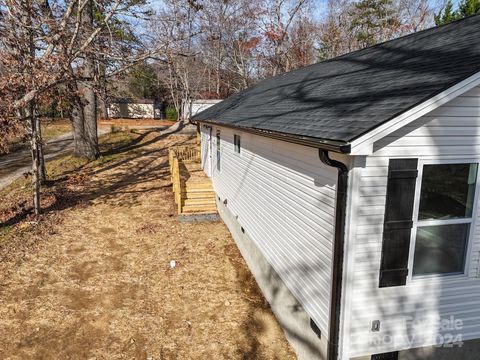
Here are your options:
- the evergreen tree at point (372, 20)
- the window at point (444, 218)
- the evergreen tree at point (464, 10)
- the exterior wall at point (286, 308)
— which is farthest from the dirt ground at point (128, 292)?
the evergreen tree at point (372, 20)

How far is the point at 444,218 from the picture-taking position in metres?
4.12

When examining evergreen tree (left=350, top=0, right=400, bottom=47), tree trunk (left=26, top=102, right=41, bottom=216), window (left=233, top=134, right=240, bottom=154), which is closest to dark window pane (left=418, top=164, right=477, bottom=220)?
window (left=233, top=134, right=240, bottom=154)

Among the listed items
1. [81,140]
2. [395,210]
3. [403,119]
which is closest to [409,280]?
[395,210]

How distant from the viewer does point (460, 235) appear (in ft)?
13.8

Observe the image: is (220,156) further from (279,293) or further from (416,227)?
(416,227)

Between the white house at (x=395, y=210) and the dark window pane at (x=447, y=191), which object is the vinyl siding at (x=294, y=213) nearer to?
the white house at (x=395, y=210)

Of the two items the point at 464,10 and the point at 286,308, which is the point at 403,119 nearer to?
the point at 286,308

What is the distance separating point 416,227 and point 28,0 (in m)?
10.3

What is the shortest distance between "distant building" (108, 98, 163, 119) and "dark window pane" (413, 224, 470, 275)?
4042 cm

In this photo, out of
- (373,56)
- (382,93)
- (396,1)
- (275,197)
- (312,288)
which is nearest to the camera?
(382,93)

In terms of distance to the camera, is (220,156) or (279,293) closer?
(279,293)

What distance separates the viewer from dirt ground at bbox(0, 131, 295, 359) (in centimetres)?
570

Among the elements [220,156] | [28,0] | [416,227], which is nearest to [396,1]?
[220,156]

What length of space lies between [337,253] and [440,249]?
138 centimetres
